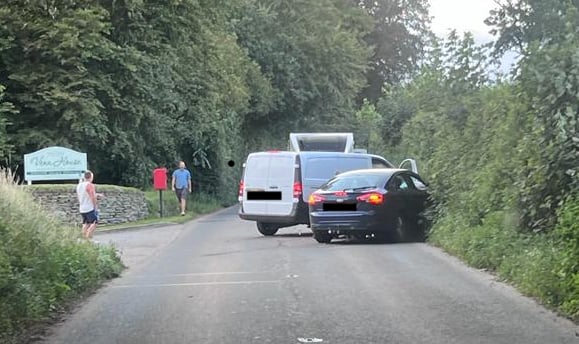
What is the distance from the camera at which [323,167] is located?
2459 cm

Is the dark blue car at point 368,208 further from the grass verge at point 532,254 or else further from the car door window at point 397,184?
the grass verge at point 532,254

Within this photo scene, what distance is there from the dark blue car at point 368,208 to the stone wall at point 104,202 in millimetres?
8439

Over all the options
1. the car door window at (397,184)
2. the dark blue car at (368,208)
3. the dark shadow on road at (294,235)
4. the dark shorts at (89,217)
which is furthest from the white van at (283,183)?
the dark shorts at (89,217)

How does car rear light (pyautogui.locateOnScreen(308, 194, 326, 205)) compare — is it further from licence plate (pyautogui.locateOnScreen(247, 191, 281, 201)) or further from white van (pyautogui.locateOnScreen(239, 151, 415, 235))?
licence plate (pyautogui.locateOnScreen(247, 191, 281, 201))

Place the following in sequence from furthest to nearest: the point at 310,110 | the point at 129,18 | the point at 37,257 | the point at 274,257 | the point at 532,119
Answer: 1. the point at 310,110
2. the point at 129,18
3. the point at 274,257
4. the point at 532,119
5. the point at 37,257

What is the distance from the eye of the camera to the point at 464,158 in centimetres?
2125

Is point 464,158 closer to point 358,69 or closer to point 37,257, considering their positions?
point 37,257

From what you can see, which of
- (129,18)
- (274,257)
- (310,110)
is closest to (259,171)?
(274,257)

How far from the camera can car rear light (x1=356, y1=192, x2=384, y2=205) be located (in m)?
20.8

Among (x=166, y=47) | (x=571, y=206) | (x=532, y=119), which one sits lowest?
(x=571, y=206)

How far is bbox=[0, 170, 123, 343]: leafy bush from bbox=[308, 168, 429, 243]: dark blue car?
219 inches

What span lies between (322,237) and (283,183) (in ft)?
9.71

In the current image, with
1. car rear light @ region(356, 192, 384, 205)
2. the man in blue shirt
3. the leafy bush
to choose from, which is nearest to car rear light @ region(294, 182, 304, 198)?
car rear light @ region(356, 192, 384, 205)

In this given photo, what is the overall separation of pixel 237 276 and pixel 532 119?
521 cm
